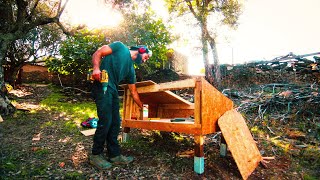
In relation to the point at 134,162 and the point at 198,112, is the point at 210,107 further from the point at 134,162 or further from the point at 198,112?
the point at 134,162

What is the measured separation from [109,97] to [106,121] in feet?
1.06

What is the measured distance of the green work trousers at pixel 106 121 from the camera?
286 cm

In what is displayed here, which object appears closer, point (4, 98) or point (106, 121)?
point (106, 121)

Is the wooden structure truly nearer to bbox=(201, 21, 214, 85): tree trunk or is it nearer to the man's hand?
the man's hand

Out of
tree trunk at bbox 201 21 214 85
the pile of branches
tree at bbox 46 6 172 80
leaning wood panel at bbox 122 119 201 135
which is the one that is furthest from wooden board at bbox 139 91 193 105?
tree trunk at bbox 201 21 214 85

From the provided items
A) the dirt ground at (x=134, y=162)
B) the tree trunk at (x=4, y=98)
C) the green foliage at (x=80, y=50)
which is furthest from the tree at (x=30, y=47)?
the dirt ground at (x=134, y=162)

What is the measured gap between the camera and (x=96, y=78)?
2.80m

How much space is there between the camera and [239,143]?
9.17 feet

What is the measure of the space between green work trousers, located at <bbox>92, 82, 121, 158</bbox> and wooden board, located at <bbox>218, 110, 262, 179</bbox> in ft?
4.82

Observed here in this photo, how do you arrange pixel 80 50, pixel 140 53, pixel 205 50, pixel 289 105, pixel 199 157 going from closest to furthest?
1. pixel 199 157
2. pixel 140 53
3. pixel 289 105
4. pixel 80 50
5. pixel 205 50

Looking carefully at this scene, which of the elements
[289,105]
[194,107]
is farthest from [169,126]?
[289,105]

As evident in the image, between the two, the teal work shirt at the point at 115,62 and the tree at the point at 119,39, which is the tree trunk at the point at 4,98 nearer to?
the tree at the point at 119,39

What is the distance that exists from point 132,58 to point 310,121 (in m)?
3.99

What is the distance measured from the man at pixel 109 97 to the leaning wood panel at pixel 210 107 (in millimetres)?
1176
